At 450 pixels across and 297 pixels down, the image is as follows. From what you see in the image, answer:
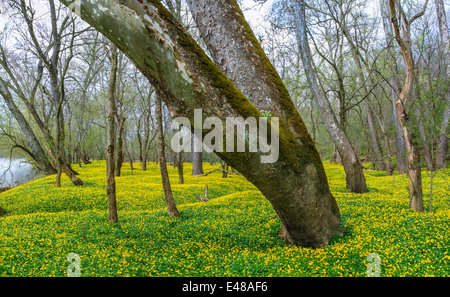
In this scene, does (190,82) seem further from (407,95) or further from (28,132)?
(28,132)

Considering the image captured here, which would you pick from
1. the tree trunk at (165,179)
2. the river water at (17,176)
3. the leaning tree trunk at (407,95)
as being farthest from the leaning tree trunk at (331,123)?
the river water at (17,176)

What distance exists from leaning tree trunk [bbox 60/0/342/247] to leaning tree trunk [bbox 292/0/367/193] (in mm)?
6723

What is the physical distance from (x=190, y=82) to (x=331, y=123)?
852cm

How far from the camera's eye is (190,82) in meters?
3.08

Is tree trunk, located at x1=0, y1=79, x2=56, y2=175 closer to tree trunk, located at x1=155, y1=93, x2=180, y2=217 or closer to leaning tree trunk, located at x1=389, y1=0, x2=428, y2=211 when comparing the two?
tree trunk, located at x1=155, y1=93, x2=180, y2=217

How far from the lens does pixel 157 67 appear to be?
306 cm

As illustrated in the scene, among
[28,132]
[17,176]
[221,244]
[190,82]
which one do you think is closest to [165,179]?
[221,244]

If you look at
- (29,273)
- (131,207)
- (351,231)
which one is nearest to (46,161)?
(131,207)

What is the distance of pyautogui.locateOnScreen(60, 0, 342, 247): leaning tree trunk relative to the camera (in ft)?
9.64

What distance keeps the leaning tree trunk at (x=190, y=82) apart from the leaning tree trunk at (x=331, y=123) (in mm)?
6723


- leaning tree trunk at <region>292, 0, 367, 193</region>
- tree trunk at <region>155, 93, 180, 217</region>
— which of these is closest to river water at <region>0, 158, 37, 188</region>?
tree trunk at <region>155, 93, 180, 217</region>

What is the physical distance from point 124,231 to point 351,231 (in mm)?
4795

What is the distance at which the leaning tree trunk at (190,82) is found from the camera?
294cm
